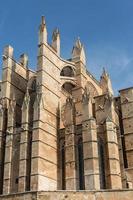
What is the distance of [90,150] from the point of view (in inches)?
782

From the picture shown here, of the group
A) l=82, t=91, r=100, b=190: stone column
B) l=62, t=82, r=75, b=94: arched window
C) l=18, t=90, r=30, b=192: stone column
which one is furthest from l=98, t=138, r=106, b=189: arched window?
l=62, t=82, r=75, b=94: arched window

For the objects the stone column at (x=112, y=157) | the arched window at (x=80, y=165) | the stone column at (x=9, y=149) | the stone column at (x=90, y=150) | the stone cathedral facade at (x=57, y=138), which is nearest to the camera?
the stone column at (x=90, y=150)

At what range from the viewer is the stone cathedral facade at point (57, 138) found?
1986 cm

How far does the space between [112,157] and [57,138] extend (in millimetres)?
4487

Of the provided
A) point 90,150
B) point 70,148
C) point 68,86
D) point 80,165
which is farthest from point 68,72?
point 90,150

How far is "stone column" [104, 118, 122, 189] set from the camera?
1922cm

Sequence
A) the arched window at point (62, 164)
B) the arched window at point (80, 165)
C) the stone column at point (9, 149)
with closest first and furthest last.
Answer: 1. the arched window at point (80, 165)
2. the stone column at point (9, 149)
3. the arched window at point (62, 164)

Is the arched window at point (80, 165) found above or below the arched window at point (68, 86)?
below

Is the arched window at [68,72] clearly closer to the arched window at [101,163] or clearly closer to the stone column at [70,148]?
the stone column at [70,148]

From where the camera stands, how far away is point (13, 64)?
26.2 metres

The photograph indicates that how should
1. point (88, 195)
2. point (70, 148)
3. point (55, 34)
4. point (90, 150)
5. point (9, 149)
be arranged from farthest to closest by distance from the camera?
point (55, 34)
point (9, 149)
point (70, 148)
point (90, 150)
point (88, 195)

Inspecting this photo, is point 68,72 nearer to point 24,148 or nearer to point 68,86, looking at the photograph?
point 68,86

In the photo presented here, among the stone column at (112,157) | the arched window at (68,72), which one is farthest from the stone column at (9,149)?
the arched window at (68,72)

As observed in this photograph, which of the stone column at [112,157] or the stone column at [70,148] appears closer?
the stone column at [112,157]
